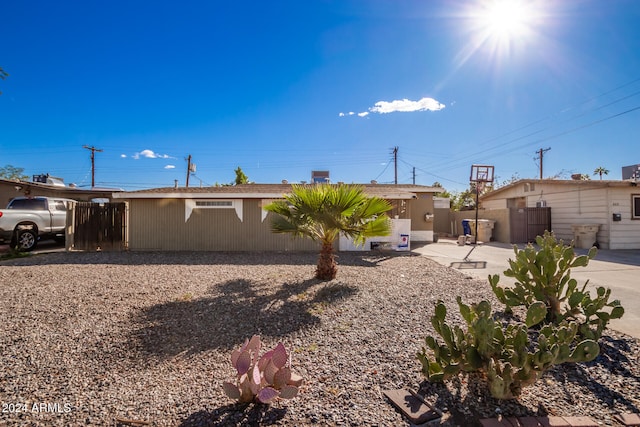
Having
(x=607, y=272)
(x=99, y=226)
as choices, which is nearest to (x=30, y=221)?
(x=99, y=226)

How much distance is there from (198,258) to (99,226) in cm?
472

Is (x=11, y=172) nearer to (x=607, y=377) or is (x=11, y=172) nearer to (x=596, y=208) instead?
(x=607, y=377)

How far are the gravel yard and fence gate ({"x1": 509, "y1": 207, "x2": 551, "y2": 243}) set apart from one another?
10117 mm

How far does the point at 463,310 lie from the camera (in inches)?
96.0

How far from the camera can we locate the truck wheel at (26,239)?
993 cm

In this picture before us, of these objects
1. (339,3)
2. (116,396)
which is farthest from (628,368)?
(339,3)

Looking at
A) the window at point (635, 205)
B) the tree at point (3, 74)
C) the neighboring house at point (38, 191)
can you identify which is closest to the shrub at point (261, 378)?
the tree at point (3, 74)

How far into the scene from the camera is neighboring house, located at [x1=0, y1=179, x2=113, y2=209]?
13.8 metres

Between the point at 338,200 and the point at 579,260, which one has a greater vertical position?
the point at 338,200

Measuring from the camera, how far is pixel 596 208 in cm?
1163

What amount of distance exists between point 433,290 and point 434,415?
11.5ft

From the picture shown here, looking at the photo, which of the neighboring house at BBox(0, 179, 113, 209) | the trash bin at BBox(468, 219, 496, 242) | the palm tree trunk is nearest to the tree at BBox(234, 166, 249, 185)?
the neighboring house at BBox(0, 179, 113, 209)

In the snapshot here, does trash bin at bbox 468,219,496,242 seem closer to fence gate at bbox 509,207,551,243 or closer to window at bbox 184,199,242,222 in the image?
fence gate at bbox 509,207,551,243

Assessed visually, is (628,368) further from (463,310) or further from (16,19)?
(16,19)
